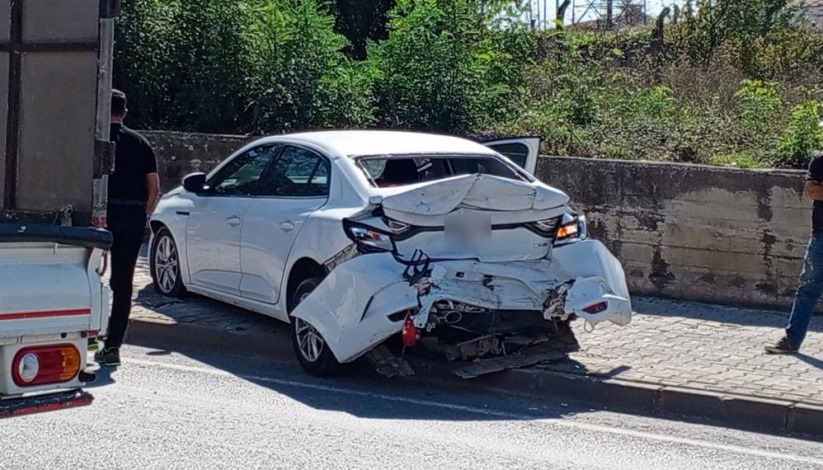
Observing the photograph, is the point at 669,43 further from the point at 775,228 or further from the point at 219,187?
the point at 219,187

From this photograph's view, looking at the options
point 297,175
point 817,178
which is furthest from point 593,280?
point 297,175

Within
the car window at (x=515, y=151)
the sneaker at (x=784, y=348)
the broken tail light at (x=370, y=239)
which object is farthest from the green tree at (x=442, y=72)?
the broken tail light at (x=370, y=239)

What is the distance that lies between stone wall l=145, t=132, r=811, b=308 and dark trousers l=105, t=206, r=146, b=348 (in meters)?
4.73

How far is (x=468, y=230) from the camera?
8.51 metres

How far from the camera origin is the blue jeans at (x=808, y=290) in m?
9.23

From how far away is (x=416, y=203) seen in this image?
27.2 ft

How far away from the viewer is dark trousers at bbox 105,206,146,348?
A: 873 centimetres

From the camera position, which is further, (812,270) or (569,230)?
(812,270)

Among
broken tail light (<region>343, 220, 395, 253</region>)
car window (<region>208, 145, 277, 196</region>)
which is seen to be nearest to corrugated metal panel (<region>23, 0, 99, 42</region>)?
broken tail light (<region>343, 220, 395, 253</region>)

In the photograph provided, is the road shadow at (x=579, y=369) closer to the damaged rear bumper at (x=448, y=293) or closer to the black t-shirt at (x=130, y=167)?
the damaged rear bumper at (x=448, y=293)

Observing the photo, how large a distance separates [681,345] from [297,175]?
3309 millimetres

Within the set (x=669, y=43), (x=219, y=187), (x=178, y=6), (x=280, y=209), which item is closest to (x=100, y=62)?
(x=280, y=209)

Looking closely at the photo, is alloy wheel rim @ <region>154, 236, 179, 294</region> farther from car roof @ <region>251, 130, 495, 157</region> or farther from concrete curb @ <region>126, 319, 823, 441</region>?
car roof @ <region>251, 130, 495, 157</region>

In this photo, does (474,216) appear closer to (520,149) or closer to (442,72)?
(520,149)
